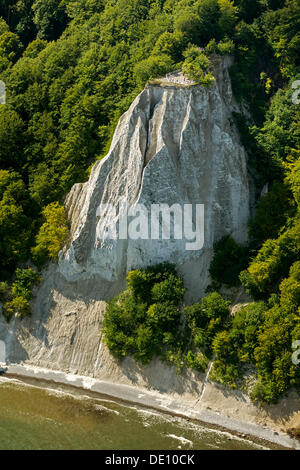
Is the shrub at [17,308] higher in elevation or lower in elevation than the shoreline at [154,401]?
higher

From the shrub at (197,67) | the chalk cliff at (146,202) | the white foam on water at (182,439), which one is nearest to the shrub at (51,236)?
the chalk cliff at (146,202)

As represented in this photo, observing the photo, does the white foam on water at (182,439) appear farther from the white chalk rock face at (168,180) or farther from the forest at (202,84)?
the white chalk rock face at (168,180)

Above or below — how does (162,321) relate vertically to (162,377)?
above

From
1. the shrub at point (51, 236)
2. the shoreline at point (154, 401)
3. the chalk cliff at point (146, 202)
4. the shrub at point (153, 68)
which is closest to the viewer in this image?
the shoreline at point (154, 401)

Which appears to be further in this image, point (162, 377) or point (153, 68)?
point (153, 68)

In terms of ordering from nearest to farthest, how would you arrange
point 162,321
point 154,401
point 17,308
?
1. point 154,401
2. point 162,321
3. point 17,308

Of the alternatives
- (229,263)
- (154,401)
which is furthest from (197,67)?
(154,401)

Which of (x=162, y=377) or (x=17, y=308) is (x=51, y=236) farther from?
(x=162, y=377)

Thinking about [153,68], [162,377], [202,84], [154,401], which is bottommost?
[154,401]
